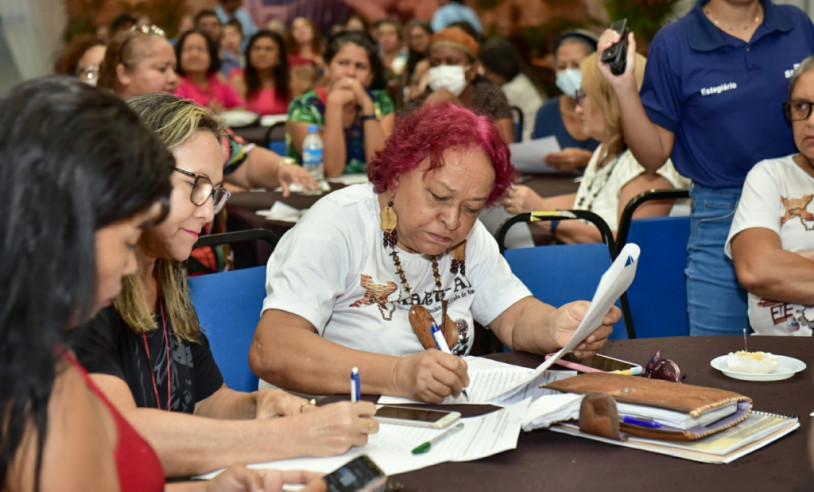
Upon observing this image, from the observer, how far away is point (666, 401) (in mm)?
1684

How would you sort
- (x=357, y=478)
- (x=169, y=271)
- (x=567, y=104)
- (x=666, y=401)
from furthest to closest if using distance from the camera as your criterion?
1. (x=567, y=104)
2. (x=169, y=271)
3. (x=666, y=401)
4. (x=357, y=478)

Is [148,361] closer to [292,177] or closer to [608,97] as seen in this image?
[608,97]

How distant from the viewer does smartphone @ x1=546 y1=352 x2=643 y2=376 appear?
2.09 metres

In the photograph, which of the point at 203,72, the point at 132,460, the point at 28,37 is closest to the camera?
the point at 132,460

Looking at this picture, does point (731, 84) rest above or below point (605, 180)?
above

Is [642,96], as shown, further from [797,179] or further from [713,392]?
[713,392]

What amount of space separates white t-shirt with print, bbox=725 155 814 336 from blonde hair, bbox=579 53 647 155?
0.95 m

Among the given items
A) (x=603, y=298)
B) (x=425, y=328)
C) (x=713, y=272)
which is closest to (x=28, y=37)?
(x=713, y=272)

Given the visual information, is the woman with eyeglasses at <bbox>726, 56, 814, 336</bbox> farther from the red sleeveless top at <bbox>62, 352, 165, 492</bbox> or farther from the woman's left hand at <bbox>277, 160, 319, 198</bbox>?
the woman's left hand at <bbox>277, 160, 319, 198</bbox>

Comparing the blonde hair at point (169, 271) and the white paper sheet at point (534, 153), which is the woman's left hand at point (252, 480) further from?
the white paper sheet at point (534, 153)

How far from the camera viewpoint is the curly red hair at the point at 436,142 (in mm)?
2283

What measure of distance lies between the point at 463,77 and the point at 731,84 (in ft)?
9.90

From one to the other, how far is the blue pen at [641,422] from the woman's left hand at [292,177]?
289 cm

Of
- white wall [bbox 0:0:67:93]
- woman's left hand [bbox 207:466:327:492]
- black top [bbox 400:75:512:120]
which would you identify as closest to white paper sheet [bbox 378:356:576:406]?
woman's left hand [bbox 207:466:327:492]
